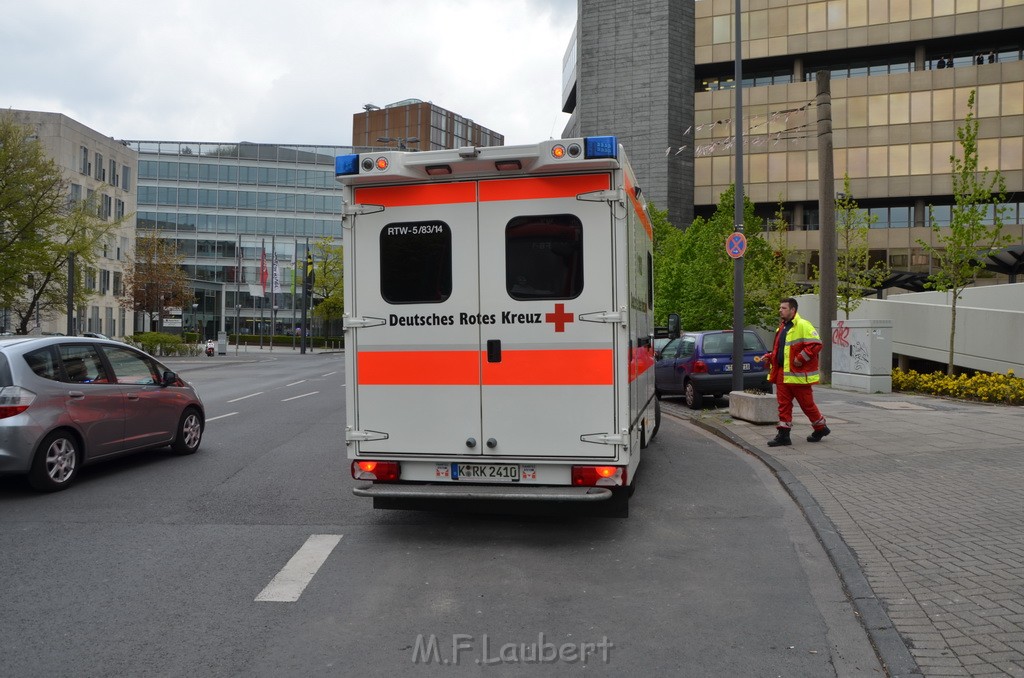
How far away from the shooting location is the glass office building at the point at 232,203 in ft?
270

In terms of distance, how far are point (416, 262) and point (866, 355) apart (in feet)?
48.4

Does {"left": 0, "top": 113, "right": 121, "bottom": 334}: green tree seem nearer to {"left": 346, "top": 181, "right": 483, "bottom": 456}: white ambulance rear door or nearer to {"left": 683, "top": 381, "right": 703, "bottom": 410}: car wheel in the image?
{"left": 683, "top": 381, "right": 703, "bottom": 410}: car wheel

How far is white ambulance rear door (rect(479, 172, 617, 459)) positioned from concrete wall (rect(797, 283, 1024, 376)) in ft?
53.2

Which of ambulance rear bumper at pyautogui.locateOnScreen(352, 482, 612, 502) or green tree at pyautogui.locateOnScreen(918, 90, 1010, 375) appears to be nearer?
ambulance rear bumper at pyautogui.locateOnScreen(352, 482, 612, 502)

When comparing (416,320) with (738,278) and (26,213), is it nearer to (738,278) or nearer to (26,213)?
(738,278)

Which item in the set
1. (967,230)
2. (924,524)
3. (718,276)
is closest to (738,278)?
(967,230)

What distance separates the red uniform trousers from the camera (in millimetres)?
10305

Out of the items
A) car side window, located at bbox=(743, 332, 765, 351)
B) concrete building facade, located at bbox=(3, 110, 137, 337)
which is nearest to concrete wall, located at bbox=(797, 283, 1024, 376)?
car side window, located at bbox=(743, 332, 765, 351)

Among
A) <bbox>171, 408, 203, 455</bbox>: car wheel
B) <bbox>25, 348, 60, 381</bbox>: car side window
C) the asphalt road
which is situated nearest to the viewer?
the asphalt road

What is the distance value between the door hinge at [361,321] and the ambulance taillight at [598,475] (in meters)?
1.86

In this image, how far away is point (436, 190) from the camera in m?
6.29

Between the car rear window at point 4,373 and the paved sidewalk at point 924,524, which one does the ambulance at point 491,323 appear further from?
the car rear window at point 4,373

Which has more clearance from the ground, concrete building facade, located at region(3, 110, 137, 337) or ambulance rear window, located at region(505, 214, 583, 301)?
→ concrete building facade, located at region(3, 110, 137, 337)

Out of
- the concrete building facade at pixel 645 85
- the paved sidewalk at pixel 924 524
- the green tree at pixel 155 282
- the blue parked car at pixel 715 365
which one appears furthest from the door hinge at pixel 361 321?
the green tree at pixel 155 282
